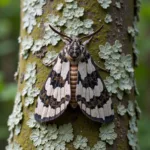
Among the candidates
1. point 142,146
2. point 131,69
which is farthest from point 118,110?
point 142,146

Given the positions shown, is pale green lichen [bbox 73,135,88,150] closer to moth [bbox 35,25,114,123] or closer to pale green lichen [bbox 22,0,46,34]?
moth [bbox 35,25,114,123]

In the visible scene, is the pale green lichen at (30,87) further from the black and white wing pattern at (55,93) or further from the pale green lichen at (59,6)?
the pale green lichen at (59,6)

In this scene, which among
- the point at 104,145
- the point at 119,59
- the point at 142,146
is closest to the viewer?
Result: the point at 104,145

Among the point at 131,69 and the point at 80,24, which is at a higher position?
the point at 80,24

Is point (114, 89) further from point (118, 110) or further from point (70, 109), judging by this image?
point (70, 109)

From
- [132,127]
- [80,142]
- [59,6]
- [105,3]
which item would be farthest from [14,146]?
[105,3]

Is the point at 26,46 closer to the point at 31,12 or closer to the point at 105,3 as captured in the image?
the point at 31,12

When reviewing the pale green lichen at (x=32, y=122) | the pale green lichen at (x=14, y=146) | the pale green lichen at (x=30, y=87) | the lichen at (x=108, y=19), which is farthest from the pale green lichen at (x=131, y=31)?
the pale green lichen at (x=14, y=146)

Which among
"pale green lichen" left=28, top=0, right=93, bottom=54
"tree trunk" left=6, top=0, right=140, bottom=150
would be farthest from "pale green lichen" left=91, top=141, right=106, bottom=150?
"pale green lichen" left=28, top=0, right=93, bottom=54
